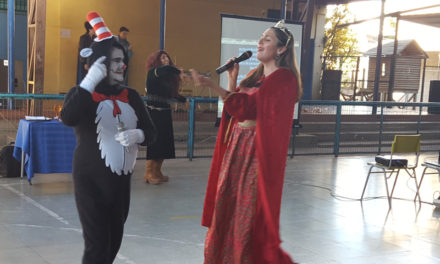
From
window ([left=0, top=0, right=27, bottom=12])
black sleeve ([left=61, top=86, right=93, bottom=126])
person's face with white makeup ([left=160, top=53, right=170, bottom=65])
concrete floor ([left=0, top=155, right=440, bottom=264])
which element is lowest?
concrete floor ([left=0, top=155, right=440, bottom=264])

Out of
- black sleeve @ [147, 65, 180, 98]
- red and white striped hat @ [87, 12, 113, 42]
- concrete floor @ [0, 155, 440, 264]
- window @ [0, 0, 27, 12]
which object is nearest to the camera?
red and white striped hat @ [87, 12, 113, 42]

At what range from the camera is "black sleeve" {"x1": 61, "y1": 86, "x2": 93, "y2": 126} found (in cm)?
289

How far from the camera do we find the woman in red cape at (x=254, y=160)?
3186 millimetres

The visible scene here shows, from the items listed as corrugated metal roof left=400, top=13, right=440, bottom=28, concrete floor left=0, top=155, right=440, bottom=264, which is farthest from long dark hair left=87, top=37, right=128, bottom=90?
corrugated metal roof left=400, top=13, right=440, bottom=28

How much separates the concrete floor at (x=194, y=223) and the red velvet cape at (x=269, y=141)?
1.20m

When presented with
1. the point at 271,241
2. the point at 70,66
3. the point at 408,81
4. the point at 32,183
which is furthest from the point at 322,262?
the point at 408,81

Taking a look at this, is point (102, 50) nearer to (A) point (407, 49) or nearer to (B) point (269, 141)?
(B) point (269, 141)

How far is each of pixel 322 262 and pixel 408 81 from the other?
1999 centimetres

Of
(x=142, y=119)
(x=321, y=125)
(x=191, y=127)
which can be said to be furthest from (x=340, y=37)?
(x=142, y=119)

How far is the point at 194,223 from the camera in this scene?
5.40 metres

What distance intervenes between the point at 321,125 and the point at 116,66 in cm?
1005

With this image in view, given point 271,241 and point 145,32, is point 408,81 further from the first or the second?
point 271,241

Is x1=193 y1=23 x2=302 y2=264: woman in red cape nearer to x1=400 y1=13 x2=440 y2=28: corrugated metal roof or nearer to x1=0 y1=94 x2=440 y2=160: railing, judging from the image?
x1=0 y1=94 x2=440 y2=160: railing

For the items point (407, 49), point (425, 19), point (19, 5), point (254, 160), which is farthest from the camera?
point (407, 49)
